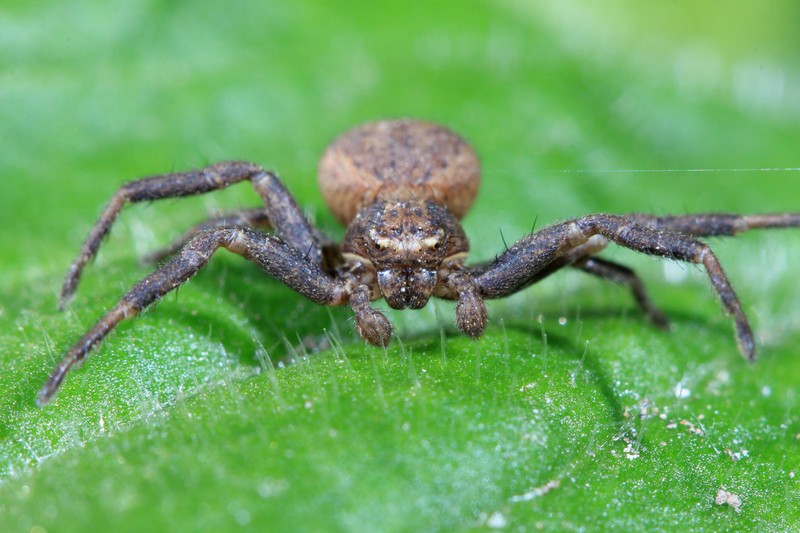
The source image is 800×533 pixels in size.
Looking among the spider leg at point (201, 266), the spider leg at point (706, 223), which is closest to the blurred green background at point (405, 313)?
the spider leg at point (201, 266)

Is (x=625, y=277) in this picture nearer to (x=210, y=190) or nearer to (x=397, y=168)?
(x=397, y=168)

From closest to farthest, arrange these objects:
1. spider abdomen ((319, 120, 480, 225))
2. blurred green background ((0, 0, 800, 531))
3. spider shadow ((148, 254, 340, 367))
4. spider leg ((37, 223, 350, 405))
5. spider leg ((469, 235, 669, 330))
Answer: blurred green background ((0, 0, 800, 531))
spider leg ((37, 223, 350, 405))
spider shadow ((148, 254, 340, 367))
spider leg ((469, 235, 669, 330))
spider abdomen ((319, 120, 480, 225))

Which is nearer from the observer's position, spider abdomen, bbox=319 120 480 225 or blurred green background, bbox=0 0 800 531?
blurred green background, bbox=0 0 800 531

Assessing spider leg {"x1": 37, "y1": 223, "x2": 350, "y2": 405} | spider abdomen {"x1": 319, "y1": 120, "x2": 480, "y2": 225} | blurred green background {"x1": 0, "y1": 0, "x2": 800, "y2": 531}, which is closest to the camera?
blurred green background {"x1": 0, "y1": 0, "x2": 800, "y2": 531}

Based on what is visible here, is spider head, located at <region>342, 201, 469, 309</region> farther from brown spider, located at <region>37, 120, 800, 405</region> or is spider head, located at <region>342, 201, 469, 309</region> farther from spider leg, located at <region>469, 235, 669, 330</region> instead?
spider leg, located at <region>469, 235, 669, 330</region>

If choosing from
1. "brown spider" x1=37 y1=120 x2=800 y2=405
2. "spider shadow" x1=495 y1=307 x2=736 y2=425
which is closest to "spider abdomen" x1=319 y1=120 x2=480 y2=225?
"brown spider" x1=37 y1=120 x2=800 y2=405

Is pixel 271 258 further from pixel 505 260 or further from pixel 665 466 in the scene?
pixel 665 466

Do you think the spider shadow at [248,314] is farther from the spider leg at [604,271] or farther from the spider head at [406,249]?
the spider leg at [604,271]

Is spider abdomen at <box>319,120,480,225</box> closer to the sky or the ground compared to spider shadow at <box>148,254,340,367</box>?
closer to the sky
